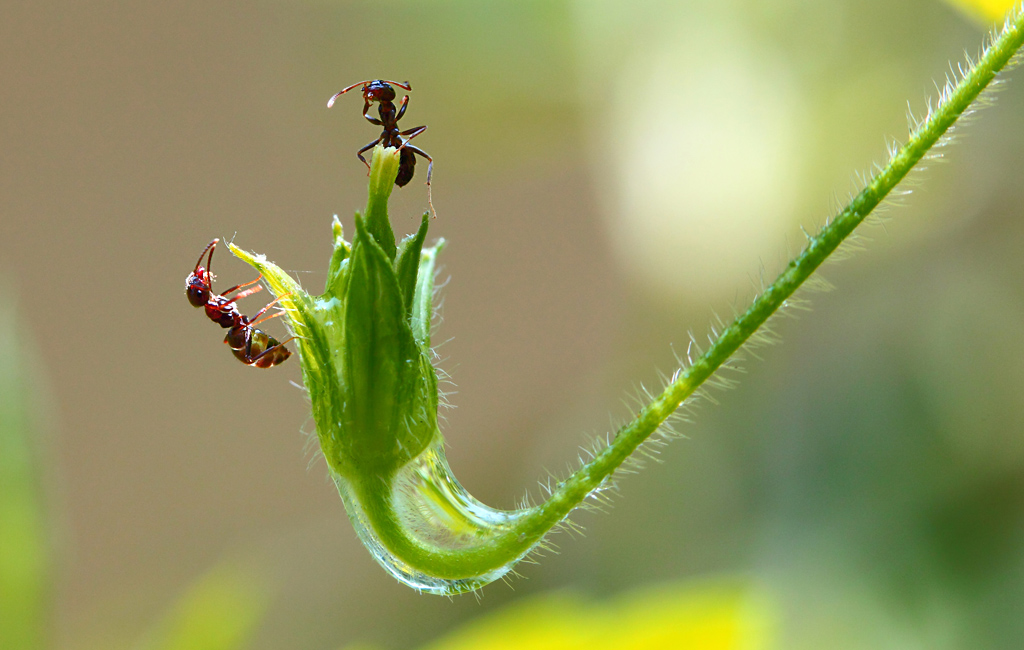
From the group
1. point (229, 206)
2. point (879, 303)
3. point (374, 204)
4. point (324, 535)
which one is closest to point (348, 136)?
point (229, 206)

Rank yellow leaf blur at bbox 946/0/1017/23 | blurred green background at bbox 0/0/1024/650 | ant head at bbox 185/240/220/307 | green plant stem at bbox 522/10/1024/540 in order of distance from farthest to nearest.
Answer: blurred green background at bbox 0/0/1024/650
ant head at bbox 185/240/220/307
yellow leaf blur at bbox 946/0/1017/23
green plant stem at bbox 522/10/1024/540

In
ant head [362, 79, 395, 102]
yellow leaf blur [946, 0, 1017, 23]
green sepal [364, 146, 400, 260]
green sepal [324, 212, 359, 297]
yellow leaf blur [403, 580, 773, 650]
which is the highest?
→ ant head [362, 79, 395, 102]

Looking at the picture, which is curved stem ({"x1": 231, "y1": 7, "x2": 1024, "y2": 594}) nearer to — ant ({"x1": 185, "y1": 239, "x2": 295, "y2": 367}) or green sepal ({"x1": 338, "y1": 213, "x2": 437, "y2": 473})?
green sepal ({"x1": 338, "y1": 213, "x2": 437, "y2": 473})

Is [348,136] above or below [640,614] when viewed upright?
above

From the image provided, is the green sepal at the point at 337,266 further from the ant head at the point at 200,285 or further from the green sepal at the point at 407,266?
the ant head at the point at 200,285

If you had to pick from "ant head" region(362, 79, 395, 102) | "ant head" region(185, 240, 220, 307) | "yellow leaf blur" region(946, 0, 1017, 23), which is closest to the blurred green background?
"ant head" region(185, 240, 220, 307)

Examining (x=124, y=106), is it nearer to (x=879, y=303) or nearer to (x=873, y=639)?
(x=879, y=303)

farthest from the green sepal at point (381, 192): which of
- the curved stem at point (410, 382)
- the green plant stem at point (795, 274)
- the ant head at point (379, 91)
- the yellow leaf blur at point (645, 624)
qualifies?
the yellow leaf blur at point (645, 624)
